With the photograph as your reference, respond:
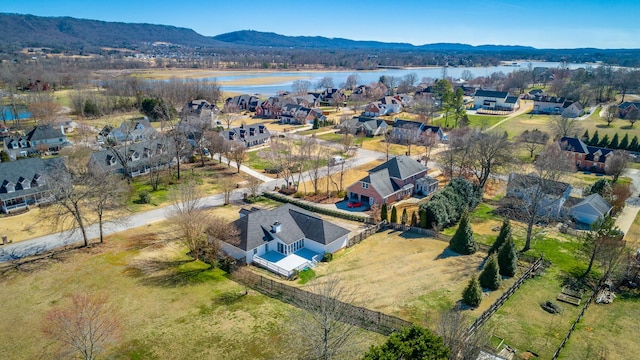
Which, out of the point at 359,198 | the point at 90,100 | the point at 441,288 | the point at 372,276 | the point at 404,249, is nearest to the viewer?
the point at 441,288

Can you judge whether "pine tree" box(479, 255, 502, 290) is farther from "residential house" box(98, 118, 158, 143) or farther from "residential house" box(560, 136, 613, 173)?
"residential house" box(98, 118, 158, 143)

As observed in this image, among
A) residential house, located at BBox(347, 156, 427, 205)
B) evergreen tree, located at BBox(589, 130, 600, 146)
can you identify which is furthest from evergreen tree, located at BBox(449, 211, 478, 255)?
evergreen tree, located at BBox(589, 130, 600, 146)

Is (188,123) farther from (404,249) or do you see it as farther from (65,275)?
(404,249)

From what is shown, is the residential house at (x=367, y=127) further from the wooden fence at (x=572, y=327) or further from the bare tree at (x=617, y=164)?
the wooden fence at (x=572, y=327)

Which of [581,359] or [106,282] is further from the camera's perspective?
[106,282]

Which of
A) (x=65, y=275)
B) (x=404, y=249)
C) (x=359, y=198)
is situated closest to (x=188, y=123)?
(x=359, y=198)

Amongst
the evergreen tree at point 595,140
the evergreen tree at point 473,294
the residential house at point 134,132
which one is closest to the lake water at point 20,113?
the residential house at point 134,132
